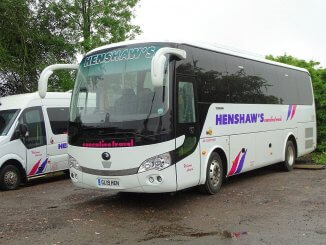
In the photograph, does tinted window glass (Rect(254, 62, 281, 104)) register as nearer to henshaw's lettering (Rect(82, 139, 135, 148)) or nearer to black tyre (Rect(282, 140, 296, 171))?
black tyre (Rect(282, 140, 296, 171))

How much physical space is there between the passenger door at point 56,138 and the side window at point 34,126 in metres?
0.22

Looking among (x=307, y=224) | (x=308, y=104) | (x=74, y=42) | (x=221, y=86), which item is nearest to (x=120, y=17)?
(x=74, y=42)

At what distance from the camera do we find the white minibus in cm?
1217

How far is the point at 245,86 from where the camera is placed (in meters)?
11.7

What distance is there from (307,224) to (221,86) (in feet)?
13.2

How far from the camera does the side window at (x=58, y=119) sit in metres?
13.7

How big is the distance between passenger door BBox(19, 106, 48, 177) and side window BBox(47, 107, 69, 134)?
0.40 metres

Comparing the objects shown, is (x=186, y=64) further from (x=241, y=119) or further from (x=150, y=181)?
(x=241, y=119)

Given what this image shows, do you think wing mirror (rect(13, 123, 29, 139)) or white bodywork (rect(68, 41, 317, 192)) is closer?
white bodywork (rect(68, 41, 317, 192))

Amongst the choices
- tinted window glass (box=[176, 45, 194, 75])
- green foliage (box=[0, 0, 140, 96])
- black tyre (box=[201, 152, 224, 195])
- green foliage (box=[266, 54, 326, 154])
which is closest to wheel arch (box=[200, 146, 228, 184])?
black tyre (box=[201, 152, 224, 195])

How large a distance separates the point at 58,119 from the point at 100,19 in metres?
12.2

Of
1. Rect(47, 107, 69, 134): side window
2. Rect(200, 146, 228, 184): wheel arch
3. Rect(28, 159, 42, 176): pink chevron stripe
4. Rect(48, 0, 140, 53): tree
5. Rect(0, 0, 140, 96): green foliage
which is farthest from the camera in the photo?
Rect(48, 0, 140, 53): tree

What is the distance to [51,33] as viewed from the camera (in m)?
21.5

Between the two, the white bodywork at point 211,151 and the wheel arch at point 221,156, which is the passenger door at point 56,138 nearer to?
the white bodywork at point 211,151
